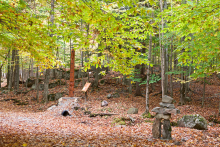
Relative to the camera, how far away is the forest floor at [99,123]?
15.8ft

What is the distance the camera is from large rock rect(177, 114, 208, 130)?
691 centimetres

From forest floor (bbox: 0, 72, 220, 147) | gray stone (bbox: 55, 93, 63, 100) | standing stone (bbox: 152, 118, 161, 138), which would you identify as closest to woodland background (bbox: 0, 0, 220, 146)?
forest floor (bbox: 0, 72, 220, 147)

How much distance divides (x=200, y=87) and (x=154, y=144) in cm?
1806

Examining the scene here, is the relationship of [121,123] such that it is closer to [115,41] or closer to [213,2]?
[115,41]

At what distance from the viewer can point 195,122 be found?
7086 millimetres

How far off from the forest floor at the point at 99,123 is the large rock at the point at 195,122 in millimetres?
343

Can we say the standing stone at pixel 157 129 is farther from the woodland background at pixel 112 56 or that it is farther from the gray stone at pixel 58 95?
the gray stone at pixel 58 95

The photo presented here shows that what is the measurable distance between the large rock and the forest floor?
34 centimetres

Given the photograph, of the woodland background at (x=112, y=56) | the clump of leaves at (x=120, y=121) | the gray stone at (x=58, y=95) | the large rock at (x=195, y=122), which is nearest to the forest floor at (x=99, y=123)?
the woodland background at (x=112, y=56)

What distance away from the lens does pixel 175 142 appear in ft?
16.6

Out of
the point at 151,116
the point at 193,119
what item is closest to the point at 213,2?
the point at 193,119

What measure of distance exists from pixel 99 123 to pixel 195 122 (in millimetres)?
5415

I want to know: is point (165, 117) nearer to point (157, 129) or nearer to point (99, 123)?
point (157, 129)

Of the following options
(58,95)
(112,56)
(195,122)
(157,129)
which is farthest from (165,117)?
(58,95)
